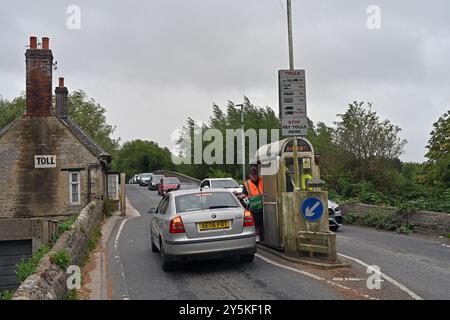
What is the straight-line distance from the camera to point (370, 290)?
6.82m

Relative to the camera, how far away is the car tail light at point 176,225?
8.02 m

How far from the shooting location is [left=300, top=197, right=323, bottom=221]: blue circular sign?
9070 mm

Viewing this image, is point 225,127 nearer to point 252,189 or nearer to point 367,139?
point 367,139

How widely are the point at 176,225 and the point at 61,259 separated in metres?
2.04

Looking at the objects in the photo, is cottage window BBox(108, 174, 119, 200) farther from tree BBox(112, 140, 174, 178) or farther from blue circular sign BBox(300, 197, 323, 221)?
tree BBox(112, 140, 174, 178)

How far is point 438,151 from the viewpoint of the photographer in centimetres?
2931

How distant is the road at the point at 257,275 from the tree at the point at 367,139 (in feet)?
34.1

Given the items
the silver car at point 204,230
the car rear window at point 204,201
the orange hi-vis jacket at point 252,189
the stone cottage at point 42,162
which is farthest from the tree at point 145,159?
the silver car at point 204,230

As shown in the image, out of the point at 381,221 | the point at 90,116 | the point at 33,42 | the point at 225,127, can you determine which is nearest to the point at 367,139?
the point at 381,221

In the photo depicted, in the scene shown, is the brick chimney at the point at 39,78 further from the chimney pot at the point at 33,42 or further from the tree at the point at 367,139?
the tree at the point at 367,139

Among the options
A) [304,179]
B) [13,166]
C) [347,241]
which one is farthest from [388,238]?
[13,166]

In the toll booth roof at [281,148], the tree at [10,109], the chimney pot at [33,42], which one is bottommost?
the toll booth roof at [281,148]

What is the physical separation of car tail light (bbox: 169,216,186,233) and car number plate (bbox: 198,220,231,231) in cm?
33
